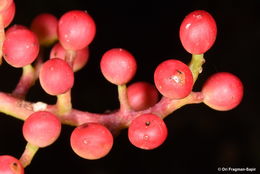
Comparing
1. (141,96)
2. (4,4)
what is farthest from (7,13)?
(141,96)

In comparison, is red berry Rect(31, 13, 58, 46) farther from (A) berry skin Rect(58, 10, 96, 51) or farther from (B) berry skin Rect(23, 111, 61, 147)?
(B) berry skin Rect(23, 111, 61, 147)

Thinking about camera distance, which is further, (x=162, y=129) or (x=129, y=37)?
(x=129, y=37)

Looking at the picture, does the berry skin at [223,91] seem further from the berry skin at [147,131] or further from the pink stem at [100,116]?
the berry skin at [147,131]

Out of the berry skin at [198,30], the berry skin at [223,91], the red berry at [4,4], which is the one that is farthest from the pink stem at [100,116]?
the red berry at [4,4]

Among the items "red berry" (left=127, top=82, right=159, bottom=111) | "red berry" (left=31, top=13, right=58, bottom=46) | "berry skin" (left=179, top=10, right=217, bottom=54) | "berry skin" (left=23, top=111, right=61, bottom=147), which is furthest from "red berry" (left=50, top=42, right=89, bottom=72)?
"berry skin" (left=179, top=10, right=217, bottom=54)

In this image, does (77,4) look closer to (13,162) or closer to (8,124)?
(8,124)

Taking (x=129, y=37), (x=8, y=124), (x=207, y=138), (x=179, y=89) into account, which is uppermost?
(x=179, y=89)

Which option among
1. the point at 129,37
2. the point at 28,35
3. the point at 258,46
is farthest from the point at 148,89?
the point at 258,46
